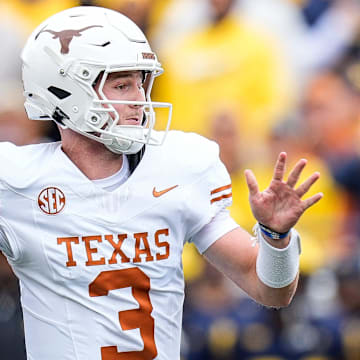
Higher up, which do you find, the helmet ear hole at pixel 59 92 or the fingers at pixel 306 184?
the helmet ear hole at pixel 59 92

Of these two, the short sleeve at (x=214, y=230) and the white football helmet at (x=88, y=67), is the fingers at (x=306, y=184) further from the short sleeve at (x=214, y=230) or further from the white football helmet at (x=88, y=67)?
the white football helmet at (x=88, y=67)

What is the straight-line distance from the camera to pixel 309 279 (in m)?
4.82

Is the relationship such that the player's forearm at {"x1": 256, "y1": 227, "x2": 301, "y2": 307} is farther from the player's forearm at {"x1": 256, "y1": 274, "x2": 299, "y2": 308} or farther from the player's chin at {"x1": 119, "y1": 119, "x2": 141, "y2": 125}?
the player's chin at {"x1": 119, "y1": 119, "x2": 141, "y2": 125}

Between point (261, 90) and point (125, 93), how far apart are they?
8.85 ft

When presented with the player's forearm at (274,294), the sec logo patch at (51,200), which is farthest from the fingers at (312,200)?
the sec logo patch at (51,200)

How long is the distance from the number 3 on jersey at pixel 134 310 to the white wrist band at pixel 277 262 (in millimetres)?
306

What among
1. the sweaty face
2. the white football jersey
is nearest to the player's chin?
the sweaty face

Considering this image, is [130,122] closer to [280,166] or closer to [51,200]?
[51,200]

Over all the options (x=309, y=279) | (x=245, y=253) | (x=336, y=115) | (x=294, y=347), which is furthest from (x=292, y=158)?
(x=245, y=253)

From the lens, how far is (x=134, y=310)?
2312mm

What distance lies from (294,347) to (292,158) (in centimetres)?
105

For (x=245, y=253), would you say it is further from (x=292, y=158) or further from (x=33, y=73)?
(x=292, y=158)

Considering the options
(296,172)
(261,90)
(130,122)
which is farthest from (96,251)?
(261,90)

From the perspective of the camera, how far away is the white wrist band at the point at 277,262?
228 centimetres
